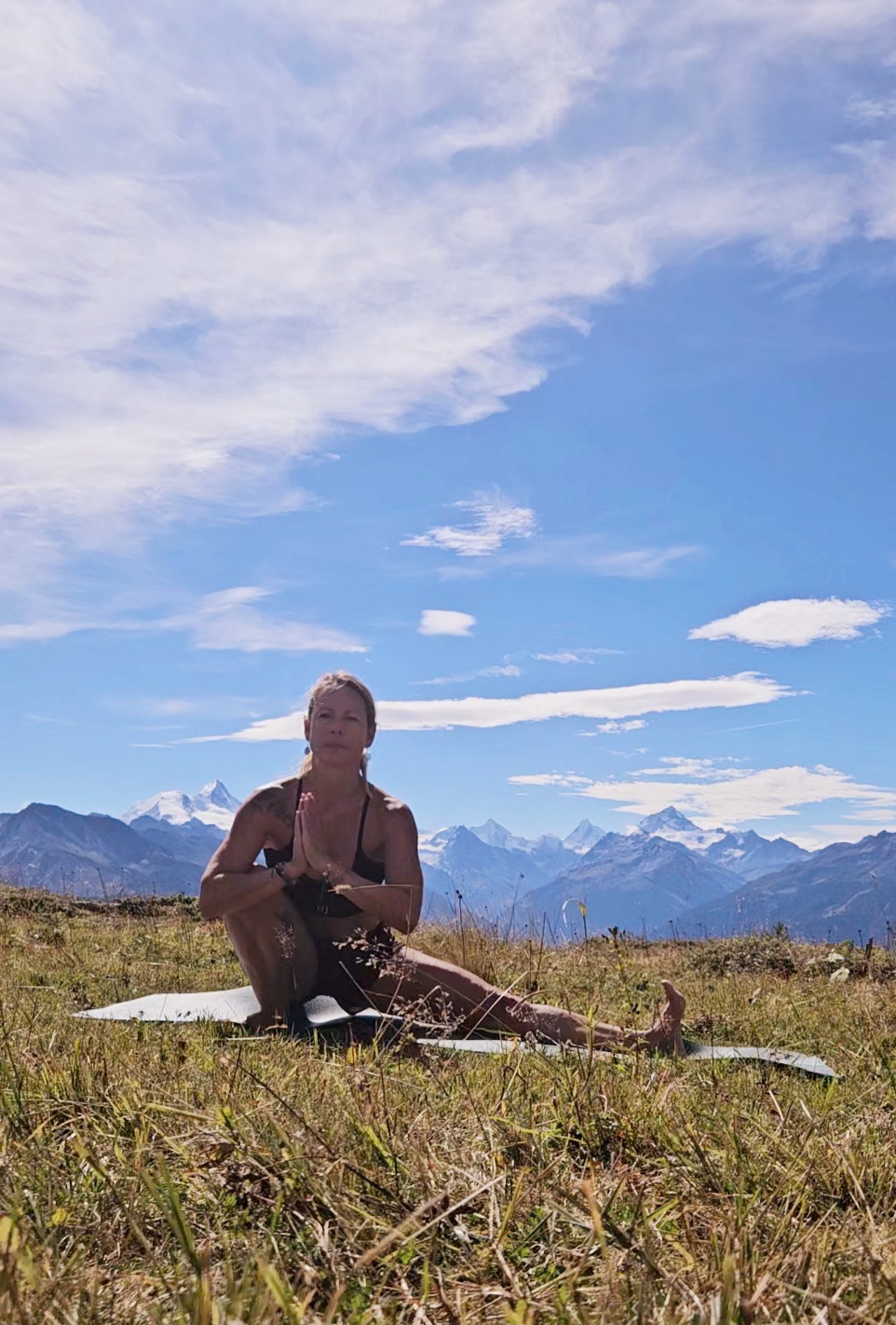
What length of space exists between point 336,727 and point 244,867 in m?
0.92

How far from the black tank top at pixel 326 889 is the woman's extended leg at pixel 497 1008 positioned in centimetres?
45

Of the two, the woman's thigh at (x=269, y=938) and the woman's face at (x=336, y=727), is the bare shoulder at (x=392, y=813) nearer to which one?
the woman's face at (x=336, y=727)

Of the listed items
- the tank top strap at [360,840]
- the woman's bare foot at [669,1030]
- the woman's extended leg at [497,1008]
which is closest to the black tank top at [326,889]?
the tank top strap at [360,840]

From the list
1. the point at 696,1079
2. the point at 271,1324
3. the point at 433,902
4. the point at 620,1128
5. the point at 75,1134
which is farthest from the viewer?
the point at 433,902

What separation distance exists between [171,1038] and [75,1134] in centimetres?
168

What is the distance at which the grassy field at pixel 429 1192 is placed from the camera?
1.53 metres

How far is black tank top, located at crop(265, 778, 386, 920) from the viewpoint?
18.5ft

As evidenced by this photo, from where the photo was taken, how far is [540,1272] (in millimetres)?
1746

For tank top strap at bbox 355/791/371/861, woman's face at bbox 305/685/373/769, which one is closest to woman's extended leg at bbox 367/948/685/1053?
tank top strap at bbox 355/791/371/861

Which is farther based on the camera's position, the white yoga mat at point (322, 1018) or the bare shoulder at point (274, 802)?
the bare shoulder at point (274, 802)

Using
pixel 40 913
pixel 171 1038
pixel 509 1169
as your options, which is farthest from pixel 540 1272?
pixel 40 913

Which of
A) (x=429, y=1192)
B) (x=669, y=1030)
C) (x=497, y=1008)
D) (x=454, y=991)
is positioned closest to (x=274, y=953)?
(x=454, y=991)

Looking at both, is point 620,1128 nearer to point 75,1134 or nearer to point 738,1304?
point 738,1304

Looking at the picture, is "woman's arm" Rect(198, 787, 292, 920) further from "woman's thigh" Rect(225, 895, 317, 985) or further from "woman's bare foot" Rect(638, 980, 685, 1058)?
"woman's bare foot" Rect(638, 980, 685, 1058)
